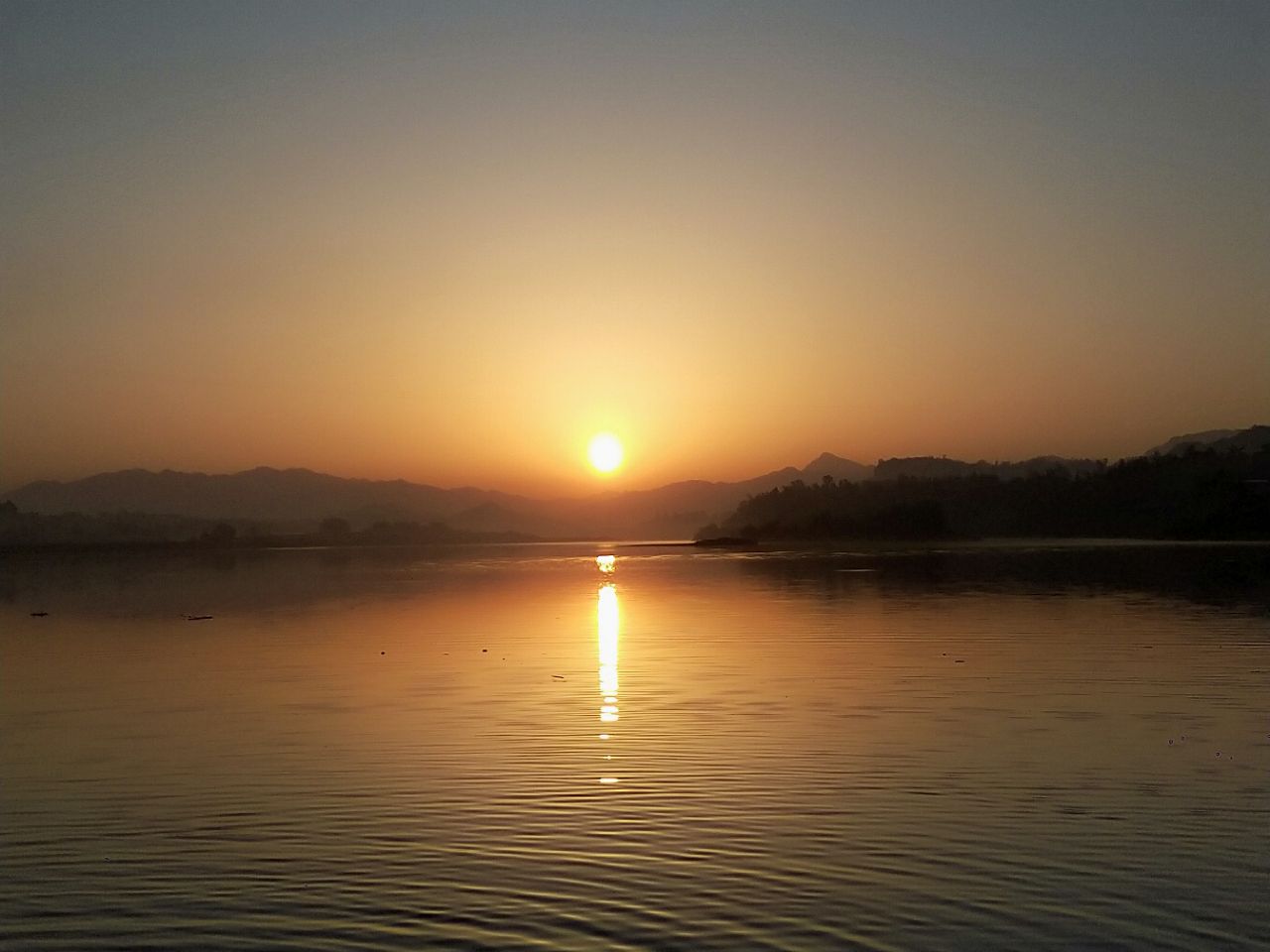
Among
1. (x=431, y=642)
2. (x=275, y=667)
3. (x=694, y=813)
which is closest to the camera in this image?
(x=694, y=813)

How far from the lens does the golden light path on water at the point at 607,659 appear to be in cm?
2116

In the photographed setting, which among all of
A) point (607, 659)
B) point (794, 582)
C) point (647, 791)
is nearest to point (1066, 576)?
point (794, 582)

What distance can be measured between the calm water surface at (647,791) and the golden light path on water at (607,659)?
0.17 meters

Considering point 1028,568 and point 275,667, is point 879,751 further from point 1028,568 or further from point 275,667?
point 1028,568

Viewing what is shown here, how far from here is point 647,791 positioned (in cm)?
1541

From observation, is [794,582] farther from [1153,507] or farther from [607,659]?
[1153,507]

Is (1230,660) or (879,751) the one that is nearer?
(879,751)

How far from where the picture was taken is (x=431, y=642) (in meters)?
35.5

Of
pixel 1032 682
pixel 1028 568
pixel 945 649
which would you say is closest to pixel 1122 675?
pixel 1032 682

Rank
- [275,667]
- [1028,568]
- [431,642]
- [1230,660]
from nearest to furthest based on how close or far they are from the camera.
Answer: [1230,660]
[275,667]
[431,642]
[1028,568]

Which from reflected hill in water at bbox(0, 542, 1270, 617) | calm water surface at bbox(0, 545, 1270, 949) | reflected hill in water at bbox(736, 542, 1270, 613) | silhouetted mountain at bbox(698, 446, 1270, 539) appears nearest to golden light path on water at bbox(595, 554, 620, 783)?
calm water surface at bbox(0, 545, 1270, 949)

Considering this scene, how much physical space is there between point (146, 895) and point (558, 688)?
14.4m

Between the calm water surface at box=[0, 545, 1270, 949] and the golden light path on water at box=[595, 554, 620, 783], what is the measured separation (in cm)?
17

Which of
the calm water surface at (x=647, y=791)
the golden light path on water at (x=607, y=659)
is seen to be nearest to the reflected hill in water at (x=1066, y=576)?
the golden light path on water at (x=607, y=659)
